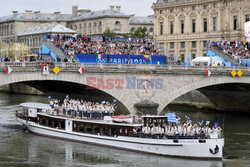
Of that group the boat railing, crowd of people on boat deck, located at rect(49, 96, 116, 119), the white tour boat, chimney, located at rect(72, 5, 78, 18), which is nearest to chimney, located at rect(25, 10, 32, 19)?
chimney, located at rect(72, 5, 78, 18)

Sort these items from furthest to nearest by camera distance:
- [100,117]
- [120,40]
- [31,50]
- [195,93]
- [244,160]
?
[31,50] < [195,93] < [120,40] < [100,117] < [244,160]

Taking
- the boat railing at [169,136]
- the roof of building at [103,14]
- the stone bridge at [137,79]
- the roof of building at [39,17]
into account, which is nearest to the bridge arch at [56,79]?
the stone bridge at [137,79]

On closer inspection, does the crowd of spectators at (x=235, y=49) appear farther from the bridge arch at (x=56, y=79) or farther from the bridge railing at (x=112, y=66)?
the bridge arch at (x=56, y=79)

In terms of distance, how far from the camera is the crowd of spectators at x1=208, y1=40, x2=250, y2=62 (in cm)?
8599

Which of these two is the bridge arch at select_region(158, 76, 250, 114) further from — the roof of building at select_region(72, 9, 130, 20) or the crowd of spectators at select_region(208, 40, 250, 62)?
the roof of building at select_region(72, 9, 130, 20)

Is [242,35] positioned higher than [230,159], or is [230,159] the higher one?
[242,35]

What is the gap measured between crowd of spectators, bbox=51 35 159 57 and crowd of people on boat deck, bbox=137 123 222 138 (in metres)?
22.0

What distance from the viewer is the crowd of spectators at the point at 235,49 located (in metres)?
86.0

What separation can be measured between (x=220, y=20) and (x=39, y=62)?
47.9 meters

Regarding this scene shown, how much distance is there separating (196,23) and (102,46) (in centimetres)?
3299

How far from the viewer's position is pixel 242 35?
333 ft

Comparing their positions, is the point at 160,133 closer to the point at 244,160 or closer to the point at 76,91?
the point at 244,160

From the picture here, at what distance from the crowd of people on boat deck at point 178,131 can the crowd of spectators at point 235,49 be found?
3208cm

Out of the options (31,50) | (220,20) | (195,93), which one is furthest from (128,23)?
(195,93)
